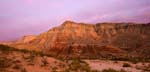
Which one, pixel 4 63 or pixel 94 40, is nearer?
pixel 4 63

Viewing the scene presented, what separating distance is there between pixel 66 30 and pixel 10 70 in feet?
479

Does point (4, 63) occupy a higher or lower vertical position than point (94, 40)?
higher

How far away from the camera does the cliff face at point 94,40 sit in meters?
126

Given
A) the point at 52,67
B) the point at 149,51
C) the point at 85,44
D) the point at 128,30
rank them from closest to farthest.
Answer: the point at 52,67
the point at 149,51
the point at 85,44
the point at 128,30

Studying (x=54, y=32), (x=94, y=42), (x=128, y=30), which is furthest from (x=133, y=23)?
(x=54, y=32)

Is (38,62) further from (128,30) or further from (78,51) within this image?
(128,30)

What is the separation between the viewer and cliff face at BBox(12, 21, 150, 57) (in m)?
126

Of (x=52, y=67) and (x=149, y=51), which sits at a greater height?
(x=52, y=67)

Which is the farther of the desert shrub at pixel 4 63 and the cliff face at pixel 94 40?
the cliff face at pixel 94 40

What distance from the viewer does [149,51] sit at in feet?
357

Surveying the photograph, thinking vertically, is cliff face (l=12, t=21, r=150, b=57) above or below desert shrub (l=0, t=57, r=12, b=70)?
below

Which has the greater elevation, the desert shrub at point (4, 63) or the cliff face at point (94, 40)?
the desert shrub at point (4, 63)

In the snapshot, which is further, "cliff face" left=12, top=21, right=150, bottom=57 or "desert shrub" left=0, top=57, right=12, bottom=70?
"cliff face" left=12, top=21, right=150, bottom=57

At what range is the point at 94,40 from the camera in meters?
149
